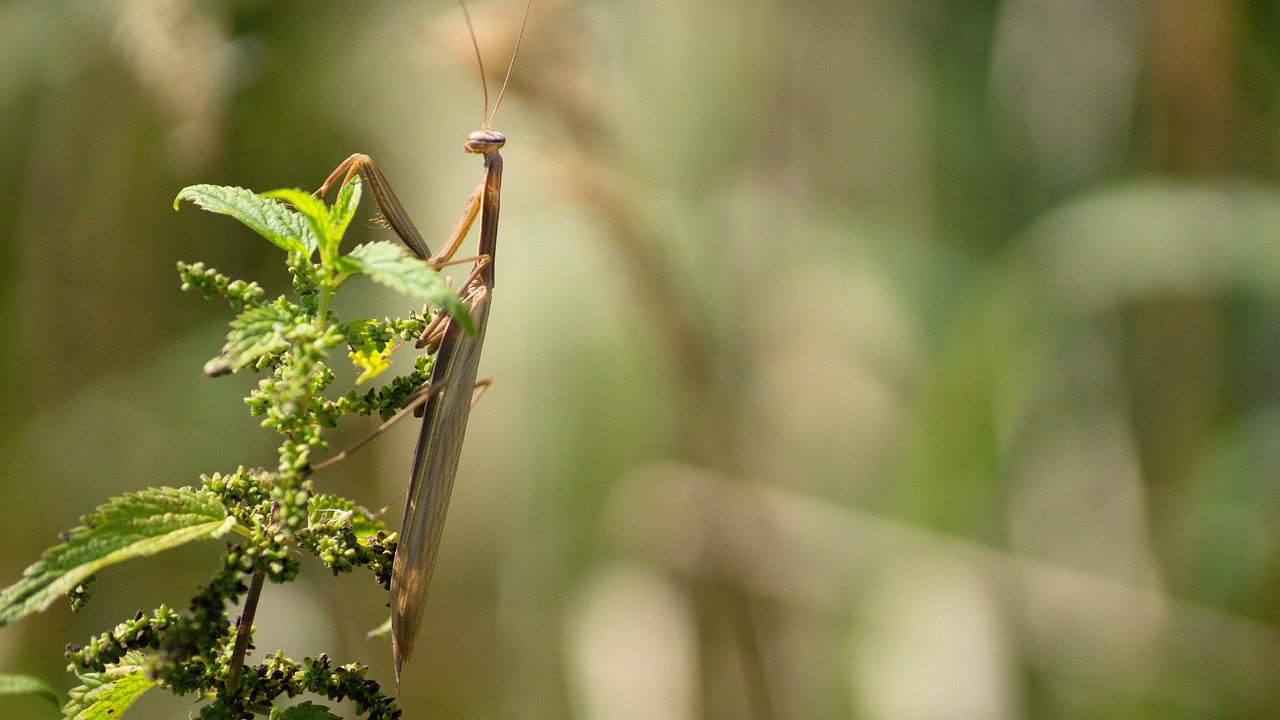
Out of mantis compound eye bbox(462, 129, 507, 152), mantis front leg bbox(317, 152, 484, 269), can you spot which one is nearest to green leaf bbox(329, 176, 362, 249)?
mantis front leg bbox(317, 152, 484, 269)

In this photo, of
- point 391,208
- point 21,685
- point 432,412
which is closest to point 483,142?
point 391,208

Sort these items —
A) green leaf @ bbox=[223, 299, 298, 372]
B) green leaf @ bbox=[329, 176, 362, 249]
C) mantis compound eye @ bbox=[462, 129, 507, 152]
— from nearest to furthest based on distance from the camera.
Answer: green leaf @ bbox=[223, 299, 298, 372], green leaf @ bbox=[329, 176, 362, 249], mantis compound eye @ bbox=[462, 129, 507, 152]

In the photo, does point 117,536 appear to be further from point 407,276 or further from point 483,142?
point 483,142

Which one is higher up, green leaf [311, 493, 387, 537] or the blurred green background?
the blurred green background

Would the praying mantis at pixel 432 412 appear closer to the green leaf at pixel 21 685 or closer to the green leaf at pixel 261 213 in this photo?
the green leaf at pixel 261 213

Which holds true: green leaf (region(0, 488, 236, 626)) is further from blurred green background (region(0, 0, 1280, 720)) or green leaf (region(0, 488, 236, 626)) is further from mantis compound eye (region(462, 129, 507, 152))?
blurred green background (region(0, 0, 1280, 720))
